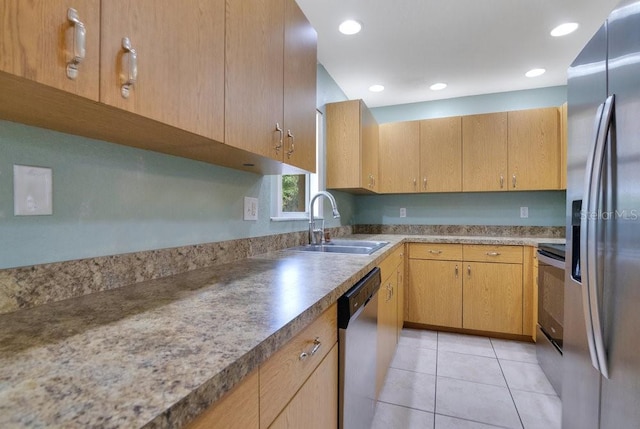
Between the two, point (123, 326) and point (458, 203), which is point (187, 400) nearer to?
point (123, 326)

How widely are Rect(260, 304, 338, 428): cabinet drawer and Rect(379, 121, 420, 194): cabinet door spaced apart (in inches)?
103

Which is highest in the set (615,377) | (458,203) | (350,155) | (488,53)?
(488,53)

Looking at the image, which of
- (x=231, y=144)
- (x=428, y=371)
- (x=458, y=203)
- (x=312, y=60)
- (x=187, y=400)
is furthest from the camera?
(x=458, y=203)

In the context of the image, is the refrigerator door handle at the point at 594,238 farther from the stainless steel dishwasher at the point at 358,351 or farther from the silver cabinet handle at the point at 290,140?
the silver cabinet handle at the point at 290,140

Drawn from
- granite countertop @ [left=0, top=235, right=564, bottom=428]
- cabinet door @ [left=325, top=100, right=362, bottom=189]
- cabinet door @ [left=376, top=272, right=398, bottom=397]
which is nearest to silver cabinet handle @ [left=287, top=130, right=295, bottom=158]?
granite countertop @ [left=0, top=235, right=564, bottom=428]

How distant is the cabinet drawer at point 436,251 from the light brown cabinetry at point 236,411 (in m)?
2.58

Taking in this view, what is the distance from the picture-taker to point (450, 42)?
2.30 meters

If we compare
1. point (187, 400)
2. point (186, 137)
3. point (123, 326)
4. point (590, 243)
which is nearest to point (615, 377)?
point (590, 243)

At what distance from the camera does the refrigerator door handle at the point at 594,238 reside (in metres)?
1.00

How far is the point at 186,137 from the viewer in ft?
2.94

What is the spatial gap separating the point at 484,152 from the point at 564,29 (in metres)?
1.14

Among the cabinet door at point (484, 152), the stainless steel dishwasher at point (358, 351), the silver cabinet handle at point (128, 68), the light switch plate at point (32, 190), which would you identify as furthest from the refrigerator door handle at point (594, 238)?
the cabinet door at point (484, 152)

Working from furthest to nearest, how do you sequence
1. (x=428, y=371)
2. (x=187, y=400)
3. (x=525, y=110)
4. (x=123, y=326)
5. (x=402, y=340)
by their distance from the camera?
(x=525, y=110), (x=402, y=340), (x=428, y=371), (x=123, y=326), (x=187, y=400)

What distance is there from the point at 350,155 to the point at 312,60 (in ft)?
3.89
